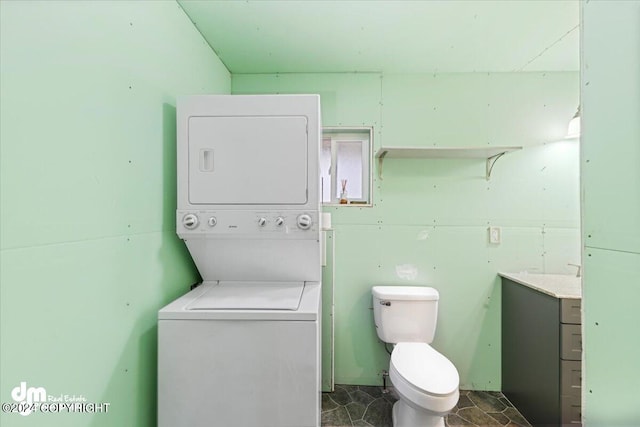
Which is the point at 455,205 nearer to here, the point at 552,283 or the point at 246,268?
the point at 552,283

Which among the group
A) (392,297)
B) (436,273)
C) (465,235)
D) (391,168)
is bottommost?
(392,297)

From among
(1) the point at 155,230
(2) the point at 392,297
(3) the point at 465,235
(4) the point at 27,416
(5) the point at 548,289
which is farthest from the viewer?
(3) the point at 465,235

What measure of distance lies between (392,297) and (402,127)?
135 cm

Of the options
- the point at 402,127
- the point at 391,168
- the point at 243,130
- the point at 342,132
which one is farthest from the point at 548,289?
the point at 243,130

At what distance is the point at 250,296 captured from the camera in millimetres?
1318

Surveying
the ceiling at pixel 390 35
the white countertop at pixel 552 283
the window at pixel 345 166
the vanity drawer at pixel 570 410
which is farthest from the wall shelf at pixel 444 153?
the vanity drawer at pixel 570 410

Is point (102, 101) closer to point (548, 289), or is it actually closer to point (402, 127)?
point (402, 127)

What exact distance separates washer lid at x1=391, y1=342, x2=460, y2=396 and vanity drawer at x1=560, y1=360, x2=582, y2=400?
1.93ft

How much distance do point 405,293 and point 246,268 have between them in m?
1.21

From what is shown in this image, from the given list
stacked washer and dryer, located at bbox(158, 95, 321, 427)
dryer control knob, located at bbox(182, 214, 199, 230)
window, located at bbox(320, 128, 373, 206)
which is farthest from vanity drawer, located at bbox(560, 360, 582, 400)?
dryer control knob, located at bbox(182, 214, 199, 230)

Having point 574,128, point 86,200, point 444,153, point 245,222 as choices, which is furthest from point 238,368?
point 574,128

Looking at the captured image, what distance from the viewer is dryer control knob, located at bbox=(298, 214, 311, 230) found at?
4.33ft

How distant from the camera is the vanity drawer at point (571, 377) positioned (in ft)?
4.96

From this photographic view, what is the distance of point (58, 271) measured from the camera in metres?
0.80
